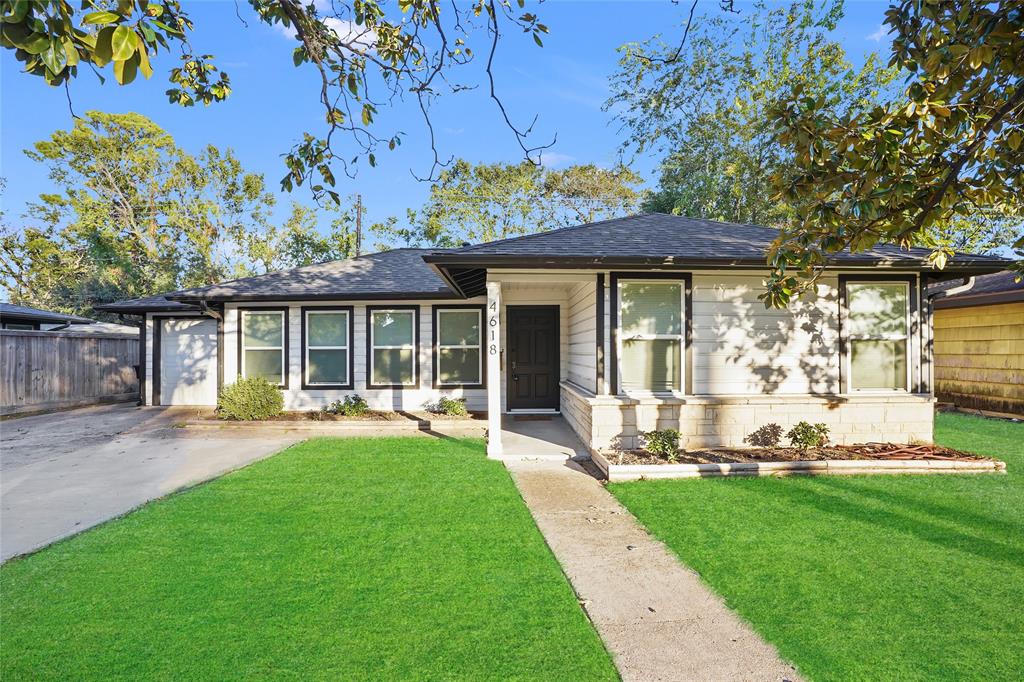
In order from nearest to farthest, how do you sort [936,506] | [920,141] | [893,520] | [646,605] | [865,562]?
1. [646,605]
2. [865,562]
3. [920,141]
4. [893,520]
5. [936,506]

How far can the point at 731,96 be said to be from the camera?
60.4 ft

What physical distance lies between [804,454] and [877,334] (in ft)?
7.64

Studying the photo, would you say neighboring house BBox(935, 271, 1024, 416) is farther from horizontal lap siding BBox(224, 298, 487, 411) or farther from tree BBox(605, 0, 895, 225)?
horizontal lap siding BBox(224, 298, 487, 411)

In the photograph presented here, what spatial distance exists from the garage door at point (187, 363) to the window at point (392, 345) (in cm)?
473

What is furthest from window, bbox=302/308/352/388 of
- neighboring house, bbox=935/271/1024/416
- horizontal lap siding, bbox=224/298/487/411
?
neighboring house, bbox=935/271/1024/416

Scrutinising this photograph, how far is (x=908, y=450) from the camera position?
655 centimetres

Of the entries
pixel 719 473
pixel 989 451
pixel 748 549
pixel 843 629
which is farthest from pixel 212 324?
pixel 989 451

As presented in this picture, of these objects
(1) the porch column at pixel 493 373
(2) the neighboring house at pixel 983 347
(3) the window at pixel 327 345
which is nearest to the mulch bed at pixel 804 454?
(1) the porch column at pixel 493 373

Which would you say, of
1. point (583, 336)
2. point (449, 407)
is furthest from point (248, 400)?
point (583, 336)

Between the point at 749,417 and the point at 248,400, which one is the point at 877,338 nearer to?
the point at 749,417

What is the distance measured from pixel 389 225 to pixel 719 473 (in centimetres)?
2400

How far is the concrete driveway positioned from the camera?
456cm

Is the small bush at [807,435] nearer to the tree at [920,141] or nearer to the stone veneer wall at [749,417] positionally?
the stone veneer wall at [749,417]

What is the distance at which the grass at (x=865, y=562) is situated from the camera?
8.28ft
